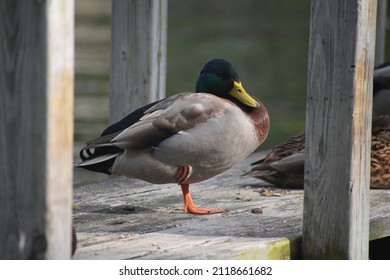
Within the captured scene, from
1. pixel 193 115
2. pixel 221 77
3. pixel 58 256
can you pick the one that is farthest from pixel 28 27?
pixel 221 77

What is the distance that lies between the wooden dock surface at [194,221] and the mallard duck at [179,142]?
21 cm

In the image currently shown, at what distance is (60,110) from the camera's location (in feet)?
10.4

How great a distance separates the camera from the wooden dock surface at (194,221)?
4195 mm

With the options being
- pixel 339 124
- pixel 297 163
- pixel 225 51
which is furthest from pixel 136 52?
pixel 225 51

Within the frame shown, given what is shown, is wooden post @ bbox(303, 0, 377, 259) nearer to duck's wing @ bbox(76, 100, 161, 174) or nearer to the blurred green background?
duck's wing @ bbox(76, 100, 161, 174)

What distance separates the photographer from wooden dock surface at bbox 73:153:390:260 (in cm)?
420

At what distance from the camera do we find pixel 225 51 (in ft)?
57.6

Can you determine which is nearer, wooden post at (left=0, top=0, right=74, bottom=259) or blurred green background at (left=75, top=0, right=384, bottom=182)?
wooden post at (left=0, top=0, right=74, bottom=259)

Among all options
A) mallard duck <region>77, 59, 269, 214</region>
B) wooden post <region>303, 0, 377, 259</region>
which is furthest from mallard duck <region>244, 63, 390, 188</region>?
wooden post <region>303, 0, 377, 259</region>

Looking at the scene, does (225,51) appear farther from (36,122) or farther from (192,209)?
(36,122)

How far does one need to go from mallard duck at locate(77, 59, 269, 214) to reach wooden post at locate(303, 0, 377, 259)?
717 millimetres

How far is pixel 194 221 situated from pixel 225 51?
1287cm

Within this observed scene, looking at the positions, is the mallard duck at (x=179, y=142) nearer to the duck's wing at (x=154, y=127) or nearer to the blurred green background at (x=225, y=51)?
the duck's wing at (x=154, y=127)

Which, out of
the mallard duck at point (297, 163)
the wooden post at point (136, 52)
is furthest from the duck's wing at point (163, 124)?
the wooden post at point (136, 52)
